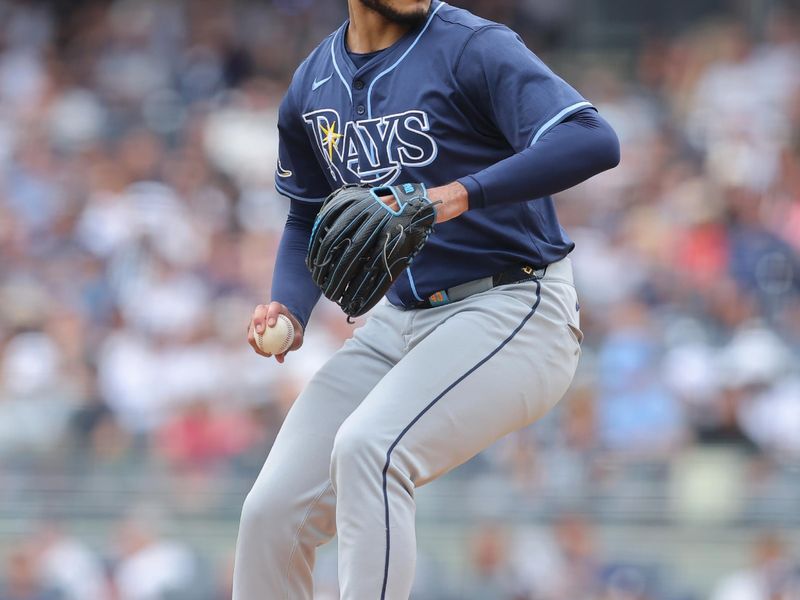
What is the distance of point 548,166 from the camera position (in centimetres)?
257

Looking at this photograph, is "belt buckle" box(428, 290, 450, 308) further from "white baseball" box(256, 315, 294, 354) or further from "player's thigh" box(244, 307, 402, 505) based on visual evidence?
"white baseball" box(256, 315, 294, 354)

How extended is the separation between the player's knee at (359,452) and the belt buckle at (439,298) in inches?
16.7

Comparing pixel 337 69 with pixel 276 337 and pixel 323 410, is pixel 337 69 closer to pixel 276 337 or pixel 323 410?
pixel 276 337

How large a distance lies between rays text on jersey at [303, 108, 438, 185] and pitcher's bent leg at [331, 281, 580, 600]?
33 centimetres

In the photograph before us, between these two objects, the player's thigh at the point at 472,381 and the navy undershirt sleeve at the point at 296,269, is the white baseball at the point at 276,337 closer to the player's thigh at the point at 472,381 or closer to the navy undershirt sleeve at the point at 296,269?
the navy undershirt sleeve at the point at 296,269

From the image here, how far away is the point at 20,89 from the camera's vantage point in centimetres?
1021

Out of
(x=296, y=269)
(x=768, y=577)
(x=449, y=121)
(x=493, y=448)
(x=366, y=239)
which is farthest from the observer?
(x=493, y=448)

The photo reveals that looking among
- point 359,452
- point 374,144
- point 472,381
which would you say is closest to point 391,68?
point 374,144

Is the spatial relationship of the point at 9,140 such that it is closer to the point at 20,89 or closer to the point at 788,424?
the point at 20,89

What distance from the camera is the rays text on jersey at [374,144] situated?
9.16ft

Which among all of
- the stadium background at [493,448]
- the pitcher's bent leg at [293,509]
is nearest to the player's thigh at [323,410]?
the pitcher's bent leg at [293,509]

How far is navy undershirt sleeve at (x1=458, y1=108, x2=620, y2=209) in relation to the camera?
2.56m

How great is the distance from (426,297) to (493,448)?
13.8 feet

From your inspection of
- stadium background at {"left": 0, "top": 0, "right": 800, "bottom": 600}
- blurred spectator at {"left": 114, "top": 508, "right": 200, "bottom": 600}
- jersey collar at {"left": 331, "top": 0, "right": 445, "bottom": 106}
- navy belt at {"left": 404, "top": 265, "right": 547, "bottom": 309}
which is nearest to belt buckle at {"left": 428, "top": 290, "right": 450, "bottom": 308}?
navy belt at {"left": 404, "top": 265, "right": 547, "bottom": 309}
